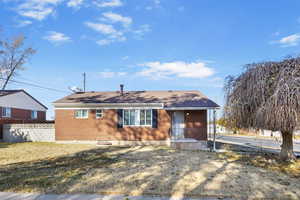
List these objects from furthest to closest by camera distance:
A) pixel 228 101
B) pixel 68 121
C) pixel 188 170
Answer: pixel 68 121, pixel 228 101, pixel 188 170

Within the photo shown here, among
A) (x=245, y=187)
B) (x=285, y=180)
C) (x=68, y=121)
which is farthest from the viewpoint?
(x=68, y=121)

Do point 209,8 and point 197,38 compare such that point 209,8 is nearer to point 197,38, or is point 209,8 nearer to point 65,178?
point 197,38

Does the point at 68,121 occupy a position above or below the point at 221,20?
below

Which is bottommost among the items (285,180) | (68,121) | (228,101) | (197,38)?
(285,180)

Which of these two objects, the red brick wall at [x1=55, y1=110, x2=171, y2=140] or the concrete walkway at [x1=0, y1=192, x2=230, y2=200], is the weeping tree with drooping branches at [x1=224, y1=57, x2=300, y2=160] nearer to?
the concrete walkway at [x1=0, y1=192, x2=230, y2=200]

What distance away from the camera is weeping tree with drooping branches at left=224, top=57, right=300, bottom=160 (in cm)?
748

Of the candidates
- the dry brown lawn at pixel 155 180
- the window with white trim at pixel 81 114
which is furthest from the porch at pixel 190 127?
the window with white trim at pixel 81 114

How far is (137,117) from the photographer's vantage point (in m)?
14.5

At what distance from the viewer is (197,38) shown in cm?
1645

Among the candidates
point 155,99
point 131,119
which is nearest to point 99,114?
point 131,119

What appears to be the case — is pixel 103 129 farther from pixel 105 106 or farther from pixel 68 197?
pixel 68 197

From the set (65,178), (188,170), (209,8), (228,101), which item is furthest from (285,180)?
(209,8)

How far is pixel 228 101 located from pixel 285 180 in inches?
173

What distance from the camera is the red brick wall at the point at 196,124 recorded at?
547 inches
